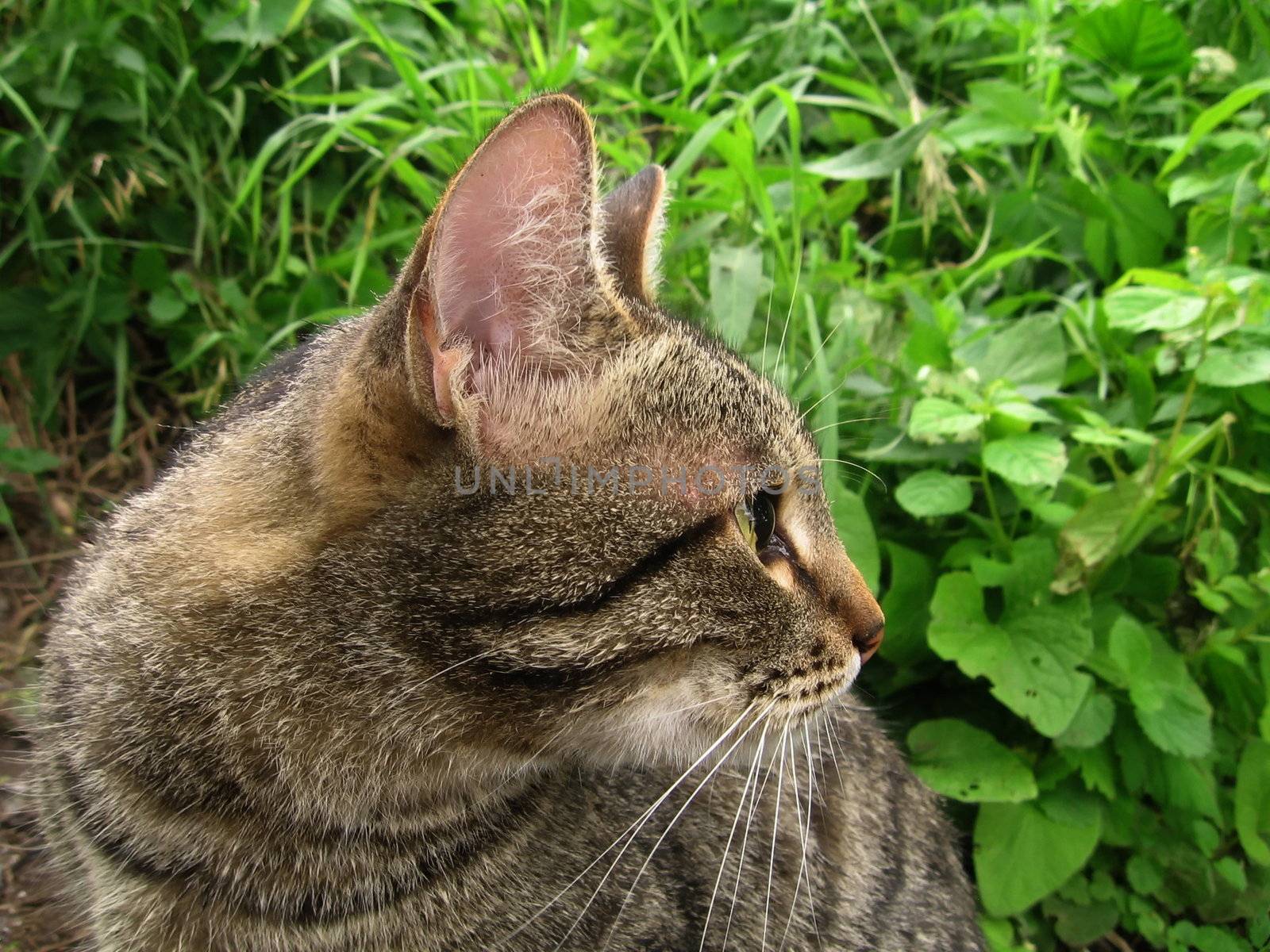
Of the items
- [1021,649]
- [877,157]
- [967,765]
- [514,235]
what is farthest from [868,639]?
[877,157]

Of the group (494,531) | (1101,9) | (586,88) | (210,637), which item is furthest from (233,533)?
(1101,9)

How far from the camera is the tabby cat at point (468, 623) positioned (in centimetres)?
122

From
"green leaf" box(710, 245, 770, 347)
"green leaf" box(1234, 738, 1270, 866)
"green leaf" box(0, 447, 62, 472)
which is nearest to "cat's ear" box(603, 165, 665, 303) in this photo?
"green leaf" box(710, 245, 770, 347)

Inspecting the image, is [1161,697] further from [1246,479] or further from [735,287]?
[735,287]

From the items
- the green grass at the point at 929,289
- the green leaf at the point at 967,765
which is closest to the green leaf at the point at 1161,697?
the green grass at the point at 929,289

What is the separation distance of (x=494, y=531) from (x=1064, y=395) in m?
1.63

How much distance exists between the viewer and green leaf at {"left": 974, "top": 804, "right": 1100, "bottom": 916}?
195cm

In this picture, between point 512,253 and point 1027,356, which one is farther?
point 1027,356

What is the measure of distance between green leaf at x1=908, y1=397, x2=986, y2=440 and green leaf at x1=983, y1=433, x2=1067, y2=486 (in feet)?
0.24

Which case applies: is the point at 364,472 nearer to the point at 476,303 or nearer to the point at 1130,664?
the point at 476,303

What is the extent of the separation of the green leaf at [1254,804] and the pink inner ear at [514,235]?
1717 mm

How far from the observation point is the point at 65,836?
1552 mm

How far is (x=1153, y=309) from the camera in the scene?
2008 millimetres

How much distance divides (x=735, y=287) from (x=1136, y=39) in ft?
4.98
